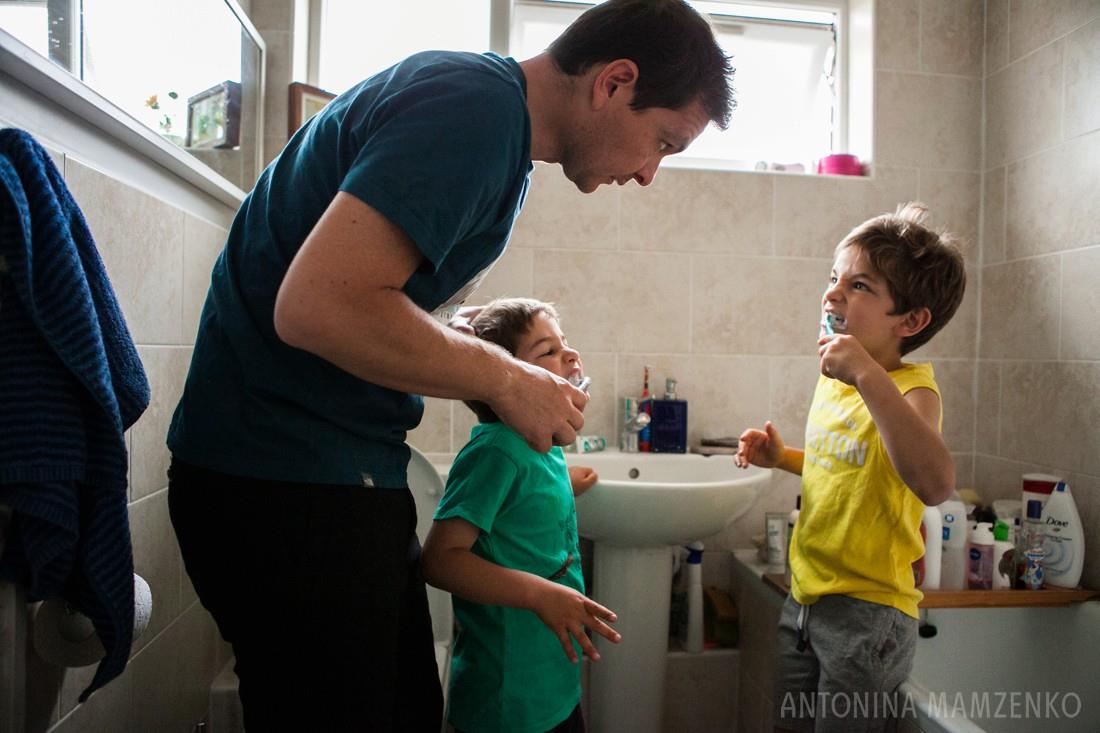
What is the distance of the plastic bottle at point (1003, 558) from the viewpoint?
5.18ft

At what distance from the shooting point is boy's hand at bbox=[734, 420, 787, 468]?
1374mm

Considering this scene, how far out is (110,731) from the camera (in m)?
0.96

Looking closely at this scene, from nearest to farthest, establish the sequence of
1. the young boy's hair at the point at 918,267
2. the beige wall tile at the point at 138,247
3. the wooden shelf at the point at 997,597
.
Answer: the beige wall tile at the point at 138,247
the young boy's hair at the point at 918,267
the wooden shelf at the point at 997,597

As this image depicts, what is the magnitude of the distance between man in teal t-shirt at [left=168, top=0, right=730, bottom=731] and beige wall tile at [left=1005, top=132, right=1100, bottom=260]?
1366mm

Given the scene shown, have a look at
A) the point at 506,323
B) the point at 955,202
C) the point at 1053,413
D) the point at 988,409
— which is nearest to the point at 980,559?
the point at 1053,413

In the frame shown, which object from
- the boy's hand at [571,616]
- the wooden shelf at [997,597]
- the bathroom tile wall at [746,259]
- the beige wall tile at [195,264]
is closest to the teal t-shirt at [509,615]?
the boy's hand at [571,616]

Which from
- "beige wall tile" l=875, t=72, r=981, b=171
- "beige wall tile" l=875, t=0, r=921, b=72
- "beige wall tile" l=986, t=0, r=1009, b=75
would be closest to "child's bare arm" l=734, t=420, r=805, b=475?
"beige wall tile" l=875, t=72, r=981, b=171

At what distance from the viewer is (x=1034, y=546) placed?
160cm

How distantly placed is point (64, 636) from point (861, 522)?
1105mm

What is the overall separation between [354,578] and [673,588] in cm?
131

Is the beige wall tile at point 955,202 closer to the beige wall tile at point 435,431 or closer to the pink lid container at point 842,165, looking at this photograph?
the pink lid container at point 842,165

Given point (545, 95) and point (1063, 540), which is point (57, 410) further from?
point (1063, 540)

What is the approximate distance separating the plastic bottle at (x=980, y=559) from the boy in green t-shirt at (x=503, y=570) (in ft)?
3.53

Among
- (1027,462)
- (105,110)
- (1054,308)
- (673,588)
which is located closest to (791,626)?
(673,588)
